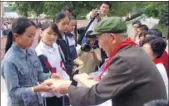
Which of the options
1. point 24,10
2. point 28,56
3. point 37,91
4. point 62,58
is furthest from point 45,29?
point 24,10

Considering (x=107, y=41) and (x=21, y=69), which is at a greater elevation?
(x=107, y=41)

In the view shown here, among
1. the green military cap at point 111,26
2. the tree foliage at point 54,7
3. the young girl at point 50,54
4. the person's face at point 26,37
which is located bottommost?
the tree foliage at point 54,7

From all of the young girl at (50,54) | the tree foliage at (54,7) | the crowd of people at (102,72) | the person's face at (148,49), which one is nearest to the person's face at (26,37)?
the crowd of people at (102,72)

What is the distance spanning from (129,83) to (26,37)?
0.94 metres

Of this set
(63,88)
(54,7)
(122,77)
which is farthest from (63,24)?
(54,7)

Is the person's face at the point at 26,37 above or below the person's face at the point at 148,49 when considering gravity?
above

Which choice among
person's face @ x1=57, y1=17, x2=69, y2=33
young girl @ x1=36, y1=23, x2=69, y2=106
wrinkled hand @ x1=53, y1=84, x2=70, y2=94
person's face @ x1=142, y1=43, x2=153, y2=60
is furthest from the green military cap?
person's face @ x1=57, y1=17, x2=69, y2=33

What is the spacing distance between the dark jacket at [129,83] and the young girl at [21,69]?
19.7 inches

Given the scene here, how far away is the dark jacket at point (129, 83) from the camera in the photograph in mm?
2053

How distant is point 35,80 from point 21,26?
43 cm

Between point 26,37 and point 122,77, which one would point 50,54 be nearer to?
point 26,37

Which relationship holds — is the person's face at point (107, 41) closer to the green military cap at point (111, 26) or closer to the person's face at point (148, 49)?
the green military cap at point (111, 26)

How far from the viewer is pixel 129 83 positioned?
6.72 feet

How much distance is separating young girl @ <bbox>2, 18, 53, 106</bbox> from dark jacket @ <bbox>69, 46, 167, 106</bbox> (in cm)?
50
